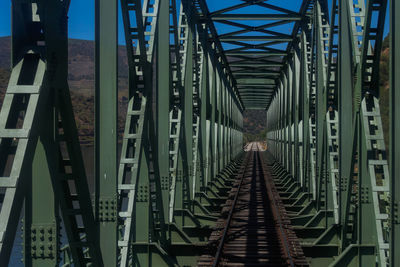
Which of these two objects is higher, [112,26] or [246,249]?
[112,26]

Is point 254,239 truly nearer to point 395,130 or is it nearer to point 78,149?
point 395,130

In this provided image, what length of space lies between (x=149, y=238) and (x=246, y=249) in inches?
156

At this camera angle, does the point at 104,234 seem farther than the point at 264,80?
No

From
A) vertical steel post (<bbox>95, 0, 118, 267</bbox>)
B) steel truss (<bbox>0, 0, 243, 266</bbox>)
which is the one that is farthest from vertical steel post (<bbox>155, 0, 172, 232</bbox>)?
vertical steel post (<bbox>95, 0, 118, 267</bbox>)

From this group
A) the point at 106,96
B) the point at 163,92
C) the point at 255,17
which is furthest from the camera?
the point at 255,17

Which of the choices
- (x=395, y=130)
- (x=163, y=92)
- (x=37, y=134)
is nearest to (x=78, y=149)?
(x=37, y=134)

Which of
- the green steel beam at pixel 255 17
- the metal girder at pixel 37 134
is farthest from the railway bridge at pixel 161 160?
the green steel beam at pixel 255 17

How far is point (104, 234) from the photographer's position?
26.1 feet

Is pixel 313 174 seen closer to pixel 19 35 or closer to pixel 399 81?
pixel 399 81

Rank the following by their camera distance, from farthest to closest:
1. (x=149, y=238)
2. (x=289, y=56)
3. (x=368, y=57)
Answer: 1. (x=289, y=56)
2. (x=149, y=238)
3. (x=368, y=57)

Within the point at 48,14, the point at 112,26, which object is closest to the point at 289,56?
the point at 112,26

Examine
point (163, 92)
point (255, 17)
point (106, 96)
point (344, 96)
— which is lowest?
point (106, 96)

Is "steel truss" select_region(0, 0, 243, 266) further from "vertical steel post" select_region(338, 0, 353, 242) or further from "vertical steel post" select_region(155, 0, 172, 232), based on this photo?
"vertical steel post" select_region(338, 0, 353, 242)

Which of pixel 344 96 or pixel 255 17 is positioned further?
pixel 255 17
